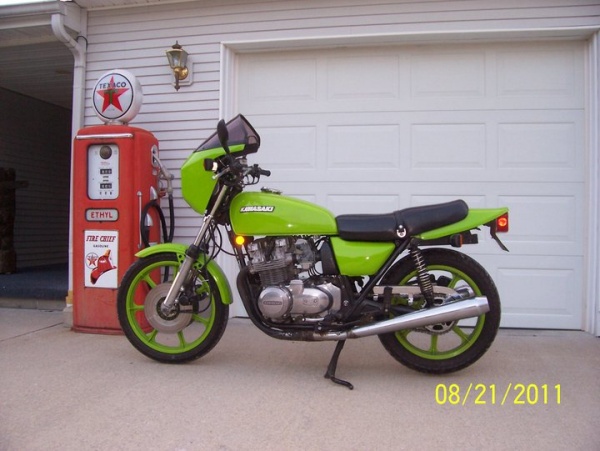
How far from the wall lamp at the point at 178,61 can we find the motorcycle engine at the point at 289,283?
228 cm

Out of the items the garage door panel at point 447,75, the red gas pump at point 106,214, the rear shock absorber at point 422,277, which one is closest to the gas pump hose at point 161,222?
the red gas pump at point 106,214

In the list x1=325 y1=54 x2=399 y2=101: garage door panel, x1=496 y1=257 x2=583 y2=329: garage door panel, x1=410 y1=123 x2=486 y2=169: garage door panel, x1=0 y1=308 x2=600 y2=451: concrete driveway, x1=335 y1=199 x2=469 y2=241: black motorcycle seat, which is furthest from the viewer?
x1=325 y1=54 x2=399 y2=101: garage door panel

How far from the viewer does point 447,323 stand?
2.82 meters

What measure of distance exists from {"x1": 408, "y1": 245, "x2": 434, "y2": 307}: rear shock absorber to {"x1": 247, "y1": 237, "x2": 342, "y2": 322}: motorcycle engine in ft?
1.59

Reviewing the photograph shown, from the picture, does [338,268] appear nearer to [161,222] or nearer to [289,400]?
[289,400]

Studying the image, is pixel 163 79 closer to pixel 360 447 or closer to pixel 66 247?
pixel 360 447

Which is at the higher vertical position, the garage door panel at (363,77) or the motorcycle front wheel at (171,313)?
the garage door panel at (363,77)

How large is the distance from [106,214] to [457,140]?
3085 millimetres

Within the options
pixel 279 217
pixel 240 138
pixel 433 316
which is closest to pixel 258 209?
pixel 279 217

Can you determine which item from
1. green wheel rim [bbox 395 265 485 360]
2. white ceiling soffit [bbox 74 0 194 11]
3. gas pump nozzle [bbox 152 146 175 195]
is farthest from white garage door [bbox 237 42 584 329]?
green wheel rim [bbox 395 265 485 360]

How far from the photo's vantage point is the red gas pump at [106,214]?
3889 millimetres

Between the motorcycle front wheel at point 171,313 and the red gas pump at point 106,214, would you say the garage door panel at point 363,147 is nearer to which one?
the red gas pump at point 106,214

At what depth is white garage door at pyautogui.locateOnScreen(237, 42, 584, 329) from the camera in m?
4.10

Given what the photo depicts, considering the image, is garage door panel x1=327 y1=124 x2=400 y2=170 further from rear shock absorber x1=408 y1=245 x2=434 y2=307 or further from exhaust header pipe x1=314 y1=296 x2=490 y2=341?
exhaust header pipe x1=314 y1=296 x2=490 y2=341
